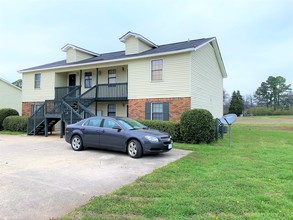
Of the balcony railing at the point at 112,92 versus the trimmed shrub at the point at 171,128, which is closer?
the trimmed shrub at the point at 171,128

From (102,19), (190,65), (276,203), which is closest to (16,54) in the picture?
(102,19)

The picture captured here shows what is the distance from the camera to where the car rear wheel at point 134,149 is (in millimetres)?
8453

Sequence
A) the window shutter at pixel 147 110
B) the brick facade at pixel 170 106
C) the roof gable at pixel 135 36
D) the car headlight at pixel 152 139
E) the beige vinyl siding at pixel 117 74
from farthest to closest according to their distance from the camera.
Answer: the beige vinyl siding at pixel 117 74 → the roof gable at pixel 135 36 → the window shutter at pixel 147 110 → the brick facade at pixel 170 106 → the car headlight at pixel 152 139

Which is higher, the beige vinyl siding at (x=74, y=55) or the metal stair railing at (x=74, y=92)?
the beige vinyl siding at (x=74, y=55)

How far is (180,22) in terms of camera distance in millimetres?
20969

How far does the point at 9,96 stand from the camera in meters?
30.6

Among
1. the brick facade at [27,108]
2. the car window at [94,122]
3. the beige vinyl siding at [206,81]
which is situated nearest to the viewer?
the car window at [94,122]

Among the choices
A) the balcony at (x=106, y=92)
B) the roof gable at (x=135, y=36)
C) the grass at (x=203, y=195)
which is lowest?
the grass at (x=203, y=195)

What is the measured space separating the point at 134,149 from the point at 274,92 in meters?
84.5

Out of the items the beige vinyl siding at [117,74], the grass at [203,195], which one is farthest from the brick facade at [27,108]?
the grass at [203,195]

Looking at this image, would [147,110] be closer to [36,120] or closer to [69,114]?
[69,114]

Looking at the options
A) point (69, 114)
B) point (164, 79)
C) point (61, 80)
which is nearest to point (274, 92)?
point (164, 79)

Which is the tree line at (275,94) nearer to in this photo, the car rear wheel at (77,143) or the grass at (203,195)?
the car rear wheel at (77,143)

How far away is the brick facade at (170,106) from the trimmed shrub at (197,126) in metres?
2.46
